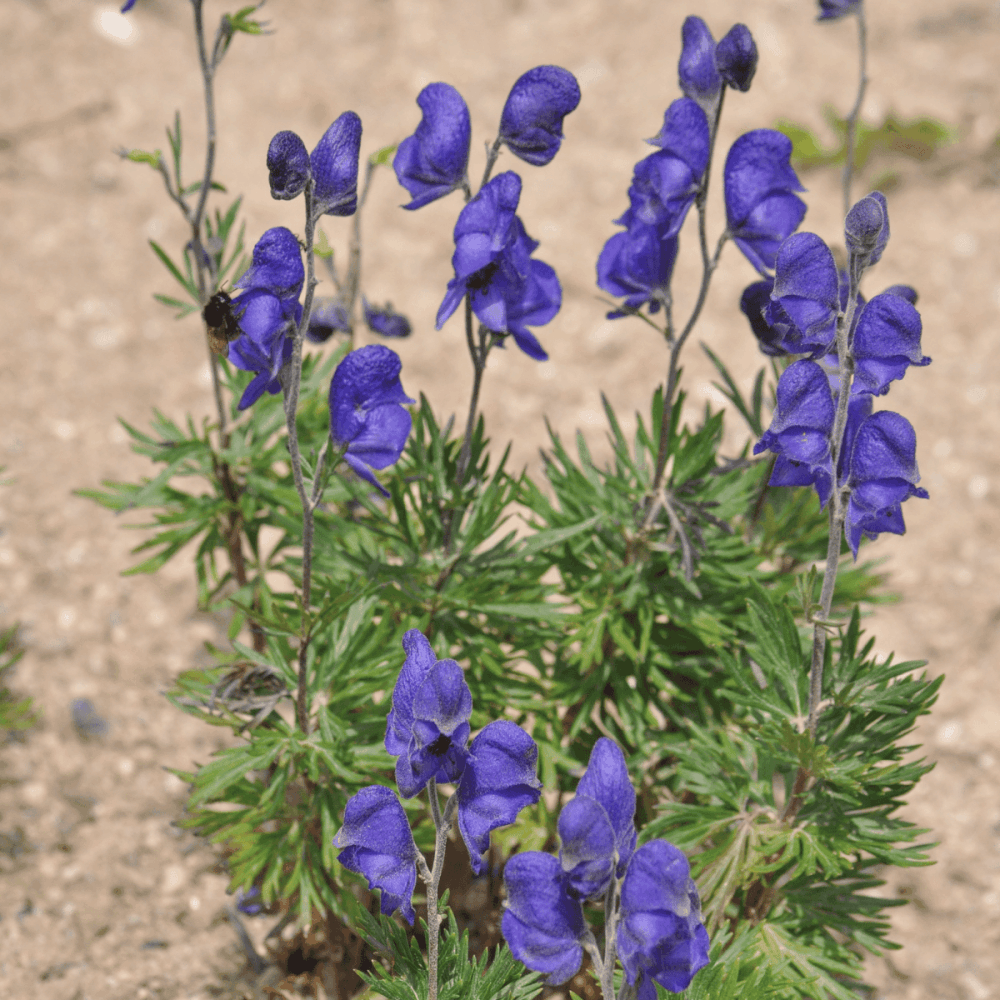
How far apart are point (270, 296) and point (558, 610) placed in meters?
1.17

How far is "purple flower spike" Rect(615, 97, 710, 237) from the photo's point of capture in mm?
2090

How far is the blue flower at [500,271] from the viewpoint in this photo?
1923mm

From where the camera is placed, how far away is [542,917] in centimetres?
152

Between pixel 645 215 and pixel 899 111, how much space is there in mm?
4026

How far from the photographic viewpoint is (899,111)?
5.45 m

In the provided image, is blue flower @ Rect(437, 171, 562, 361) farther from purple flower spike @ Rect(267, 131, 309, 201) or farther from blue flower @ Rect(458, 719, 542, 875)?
blue flower @ Rect(458, 719, 542, 875)

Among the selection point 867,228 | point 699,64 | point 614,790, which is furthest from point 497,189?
point 614,790

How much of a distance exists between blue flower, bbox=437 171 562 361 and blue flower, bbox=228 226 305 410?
0.28 meters

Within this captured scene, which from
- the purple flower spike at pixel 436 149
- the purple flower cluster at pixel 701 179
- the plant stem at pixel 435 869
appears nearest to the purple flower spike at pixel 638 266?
the purple flower cluster at pixel 701 179

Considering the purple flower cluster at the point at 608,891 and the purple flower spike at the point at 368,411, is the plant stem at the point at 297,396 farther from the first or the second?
the purple flower cluster at the point at 608,891

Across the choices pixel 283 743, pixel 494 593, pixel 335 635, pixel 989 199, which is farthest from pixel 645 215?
pixel 989 199

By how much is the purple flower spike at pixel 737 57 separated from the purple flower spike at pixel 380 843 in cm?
151

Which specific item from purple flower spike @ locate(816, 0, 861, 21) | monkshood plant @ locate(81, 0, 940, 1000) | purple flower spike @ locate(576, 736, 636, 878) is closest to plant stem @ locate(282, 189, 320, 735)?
monkshood plant @ locate(81, 0, 940, 1000)

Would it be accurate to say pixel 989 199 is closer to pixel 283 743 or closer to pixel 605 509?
pixel 605 509
